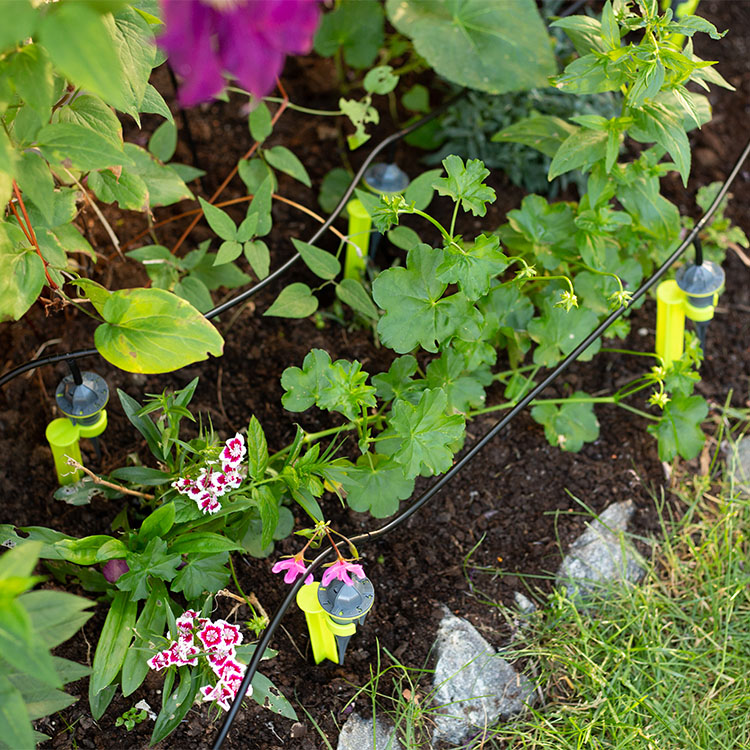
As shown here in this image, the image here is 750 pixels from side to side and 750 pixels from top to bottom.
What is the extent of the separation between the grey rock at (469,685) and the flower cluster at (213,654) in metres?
0.40

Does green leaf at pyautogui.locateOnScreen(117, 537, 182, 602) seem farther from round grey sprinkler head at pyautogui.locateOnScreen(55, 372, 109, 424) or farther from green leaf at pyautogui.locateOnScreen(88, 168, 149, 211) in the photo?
green leaf at pyautogui.locateOnScreen(88, 168, 149, 211)

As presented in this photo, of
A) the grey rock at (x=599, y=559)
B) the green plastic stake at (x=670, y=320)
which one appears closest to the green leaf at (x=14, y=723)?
the grey rock at (x=599, y=559)

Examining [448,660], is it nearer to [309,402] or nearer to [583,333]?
[309,402]

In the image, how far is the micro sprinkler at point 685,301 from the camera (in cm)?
163

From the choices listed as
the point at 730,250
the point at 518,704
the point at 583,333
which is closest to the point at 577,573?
the point at 518,704

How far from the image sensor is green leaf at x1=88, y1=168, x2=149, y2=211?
4.52 feet

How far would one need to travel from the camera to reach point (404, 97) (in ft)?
6.82

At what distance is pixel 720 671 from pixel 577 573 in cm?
29

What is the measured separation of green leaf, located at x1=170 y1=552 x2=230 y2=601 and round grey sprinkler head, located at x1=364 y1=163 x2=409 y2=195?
82 centimetres

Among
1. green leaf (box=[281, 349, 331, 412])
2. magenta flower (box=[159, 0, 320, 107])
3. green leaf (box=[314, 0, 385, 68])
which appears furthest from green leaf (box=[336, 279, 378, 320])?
magenta flower (box=[159, 0, 320, 107])

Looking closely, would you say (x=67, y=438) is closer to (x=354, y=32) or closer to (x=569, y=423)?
(x=569, y=423)

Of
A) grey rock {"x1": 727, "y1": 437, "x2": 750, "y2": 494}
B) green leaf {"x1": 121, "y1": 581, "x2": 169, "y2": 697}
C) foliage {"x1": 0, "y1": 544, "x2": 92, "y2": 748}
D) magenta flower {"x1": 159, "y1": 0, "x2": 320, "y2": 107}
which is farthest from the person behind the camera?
grey rock {"x1": 727, "y1": 437, "x2": 750, "y2": 494}

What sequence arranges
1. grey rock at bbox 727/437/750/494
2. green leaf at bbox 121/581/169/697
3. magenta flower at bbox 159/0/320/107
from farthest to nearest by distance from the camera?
grey rock at bbox 727/437/750/494 < green leaf at bbox 121/581/169/697 < magenta flower at bbox 159/0/320/107

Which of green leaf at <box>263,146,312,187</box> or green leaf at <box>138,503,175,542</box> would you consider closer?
green leaf at <box>138,503,175,542</box>
